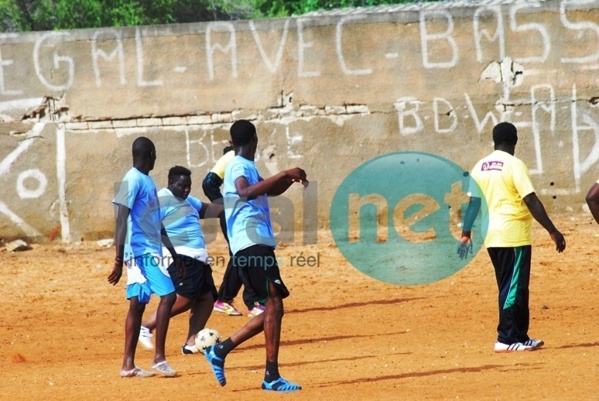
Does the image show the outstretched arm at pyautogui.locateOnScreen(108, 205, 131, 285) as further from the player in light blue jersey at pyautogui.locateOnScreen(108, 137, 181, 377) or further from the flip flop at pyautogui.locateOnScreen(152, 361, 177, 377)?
the flip flop at pyautogui.locateOnScreen(152, 361, 177, 377)

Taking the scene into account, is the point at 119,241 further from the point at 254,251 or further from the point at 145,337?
the point at 145,337

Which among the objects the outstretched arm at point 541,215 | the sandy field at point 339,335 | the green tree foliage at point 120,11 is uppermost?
the green tree foliage at point 120,11

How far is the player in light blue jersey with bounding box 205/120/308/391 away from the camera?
6.81 metres

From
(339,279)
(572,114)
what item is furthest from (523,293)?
(572,114)

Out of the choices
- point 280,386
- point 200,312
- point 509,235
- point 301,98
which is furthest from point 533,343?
point 301,98

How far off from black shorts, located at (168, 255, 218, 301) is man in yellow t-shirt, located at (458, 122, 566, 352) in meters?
2.20

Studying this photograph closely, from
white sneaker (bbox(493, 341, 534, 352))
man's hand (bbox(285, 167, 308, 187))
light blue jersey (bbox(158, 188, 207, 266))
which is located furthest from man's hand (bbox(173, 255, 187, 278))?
white sneaker (bbox(493, 341, 534, 352))

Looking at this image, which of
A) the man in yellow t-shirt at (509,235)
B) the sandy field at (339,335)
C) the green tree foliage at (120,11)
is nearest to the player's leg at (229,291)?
Answer: the sandy field at (339,335)

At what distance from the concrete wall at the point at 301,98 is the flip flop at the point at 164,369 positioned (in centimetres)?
698

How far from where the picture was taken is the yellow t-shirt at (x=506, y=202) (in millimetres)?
8086

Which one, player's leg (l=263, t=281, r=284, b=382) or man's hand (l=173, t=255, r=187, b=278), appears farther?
man's hand (l=173, t=255, r=187, b=278)

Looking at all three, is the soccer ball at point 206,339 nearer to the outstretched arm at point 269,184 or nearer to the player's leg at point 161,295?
the player's leg at point 161,295

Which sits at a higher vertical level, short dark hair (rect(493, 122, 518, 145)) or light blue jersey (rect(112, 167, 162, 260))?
short dark hair (rect(493, 122, 518, 145))

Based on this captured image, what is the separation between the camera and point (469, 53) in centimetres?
1419
